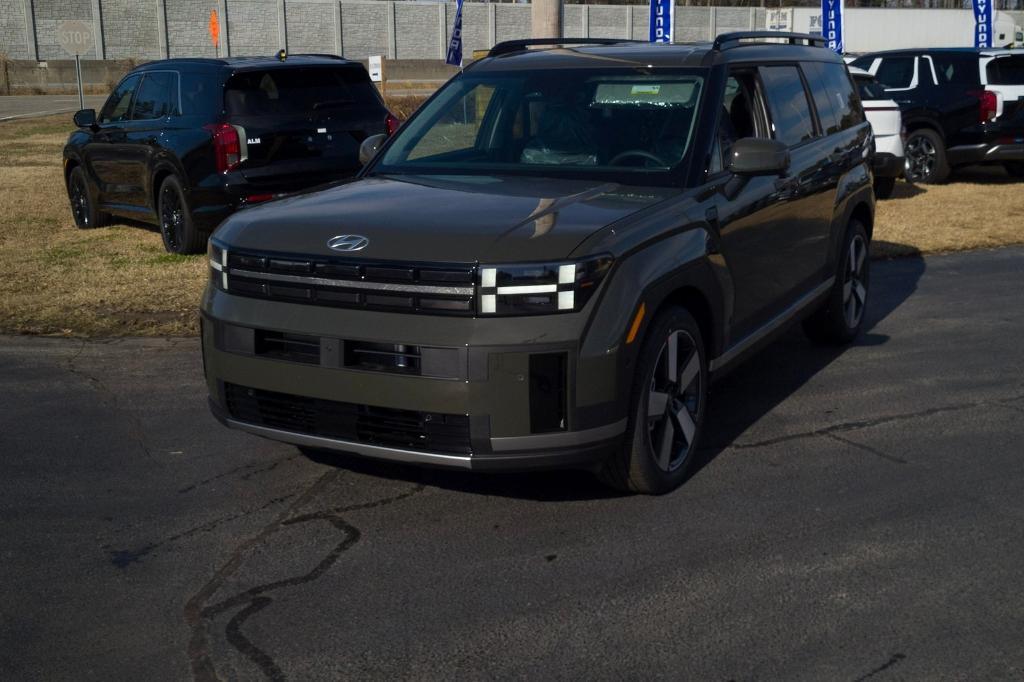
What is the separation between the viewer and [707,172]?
224 inches

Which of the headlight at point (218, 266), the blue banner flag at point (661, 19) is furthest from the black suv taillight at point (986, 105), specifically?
the headlight at point (218, 266)

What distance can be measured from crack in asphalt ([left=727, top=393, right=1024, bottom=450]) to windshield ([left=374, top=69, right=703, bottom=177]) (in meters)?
1.44

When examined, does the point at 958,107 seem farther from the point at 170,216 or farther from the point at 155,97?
the point at 170,216

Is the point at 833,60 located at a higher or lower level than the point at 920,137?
higher

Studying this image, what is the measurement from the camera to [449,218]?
16.1ft

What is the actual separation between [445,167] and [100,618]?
9.31 feet

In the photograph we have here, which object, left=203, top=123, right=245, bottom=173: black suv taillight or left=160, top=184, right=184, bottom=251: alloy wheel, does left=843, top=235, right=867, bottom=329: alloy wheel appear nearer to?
left=203, top=123, right=245, bottom=173: black suv taillight

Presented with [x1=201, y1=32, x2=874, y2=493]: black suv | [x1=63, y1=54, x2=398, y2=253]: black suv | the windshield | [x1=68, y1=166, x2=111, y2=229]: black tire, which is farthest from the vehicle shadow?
[x1=68, y1=166, x2=111, y2=229]: black tire

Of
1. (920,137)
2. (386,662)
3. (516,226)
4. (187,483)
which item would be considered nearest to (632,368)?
(516,226)

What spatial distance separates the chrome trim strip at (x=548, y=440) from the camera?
15.0ft

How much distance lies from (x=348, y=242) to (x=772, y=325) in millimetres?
2600

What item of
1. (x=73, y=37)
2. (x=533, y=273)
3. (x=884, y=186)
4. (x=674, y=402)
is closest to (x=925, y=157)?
(x=884, y=186)

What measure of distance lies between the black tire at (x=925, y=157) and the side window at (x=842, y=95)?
9327mm

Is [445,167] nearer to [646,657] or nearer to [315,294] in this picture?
[315,294]
